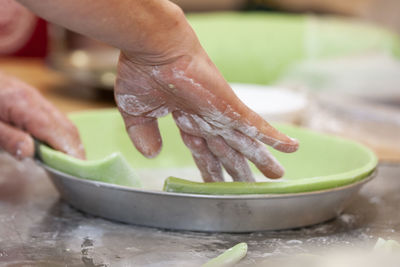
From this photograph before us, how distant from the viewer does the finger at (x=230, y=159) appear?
849 millimetres

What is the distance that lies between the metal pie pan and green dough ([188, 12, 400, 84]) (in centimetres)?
142

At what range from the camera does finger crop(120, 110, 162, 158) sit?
0.86 metres

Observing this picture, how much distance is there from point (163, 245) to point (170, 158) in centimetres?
36

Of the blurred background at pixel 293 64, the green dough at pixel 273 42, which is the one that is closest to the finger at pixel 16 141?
the blurred background at pixel 293 64

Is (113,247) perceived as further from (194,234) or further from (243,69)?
(243,69)

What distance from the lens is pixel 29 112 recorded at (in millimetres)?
1029

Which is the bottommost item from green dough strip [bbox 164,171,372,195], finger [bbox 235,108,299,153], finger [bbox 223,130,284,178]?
green dough strip [bbox 164,171,372,195]

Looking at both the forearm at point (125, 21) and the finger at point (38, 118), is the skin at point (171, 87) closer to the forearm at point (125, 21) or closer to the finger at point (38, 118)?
the forearm at point (125, 21)

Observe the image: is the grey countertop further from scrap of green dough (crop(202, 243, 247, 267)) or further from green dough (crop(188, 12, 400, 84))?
green dough (crop(188, 12, 400, 84))

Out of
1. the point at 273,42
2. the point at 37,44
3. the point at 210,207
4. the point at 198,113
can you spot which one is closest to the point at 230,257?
the point at 210,207

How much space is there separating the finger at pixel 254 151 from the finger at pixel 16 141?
338 millimetres

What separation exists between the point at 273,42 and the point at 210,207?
1.62 meters

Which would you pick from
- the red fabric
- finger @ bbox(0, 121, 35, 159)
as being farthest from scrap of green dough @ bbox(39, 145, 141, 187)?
the red fabric

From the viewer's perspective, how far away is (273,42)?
2340 mm
